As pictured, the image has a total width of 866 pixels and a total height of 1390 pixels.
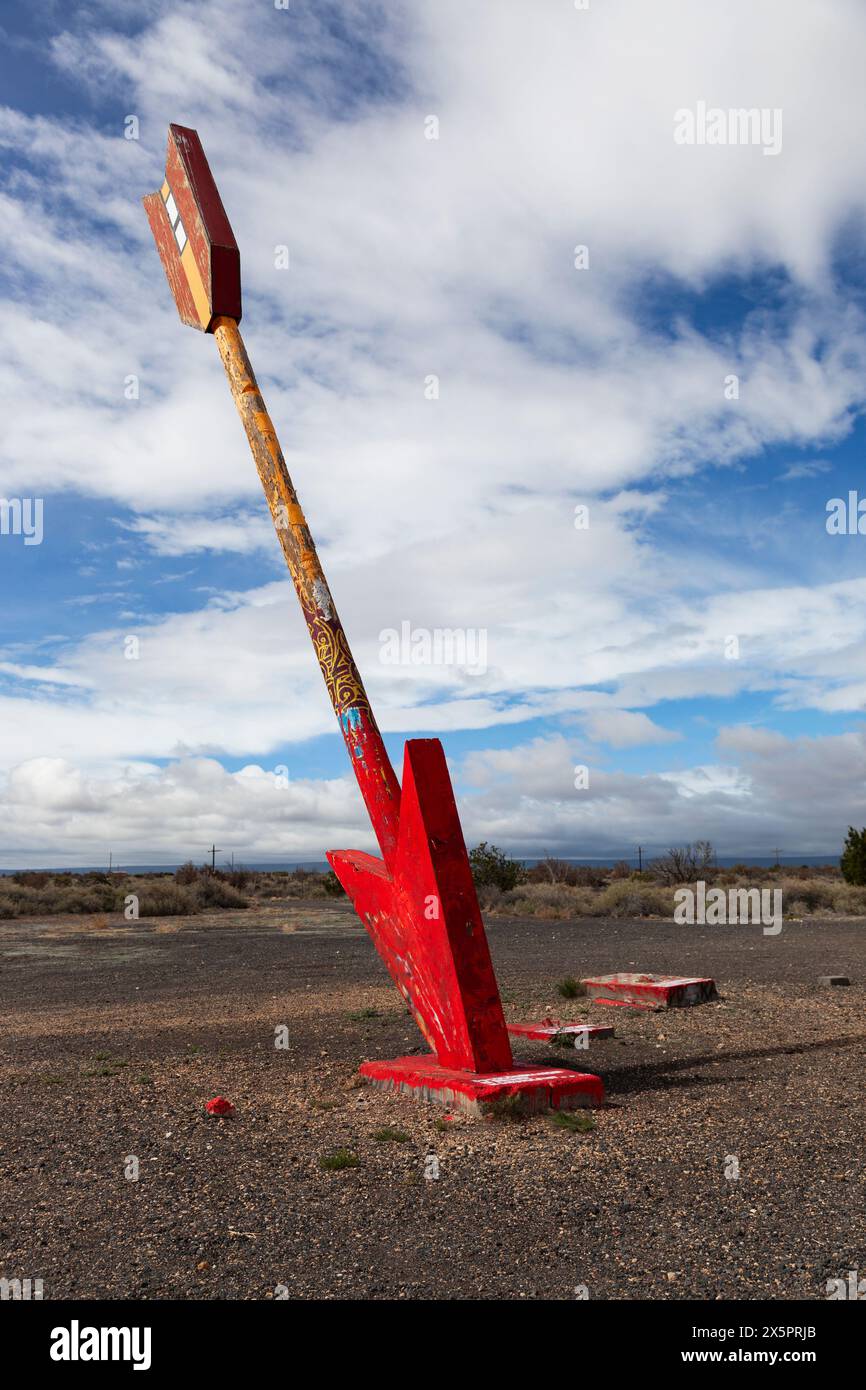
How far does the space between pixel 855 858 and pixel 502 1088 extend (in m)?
28.4

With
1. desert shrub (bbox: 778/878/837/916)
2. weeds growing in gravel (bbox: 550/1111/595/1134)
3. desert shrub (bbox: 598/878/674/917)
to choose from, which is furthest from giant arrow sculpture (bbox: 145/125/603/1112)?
desert shrub (bbox: 778/878/837/916)

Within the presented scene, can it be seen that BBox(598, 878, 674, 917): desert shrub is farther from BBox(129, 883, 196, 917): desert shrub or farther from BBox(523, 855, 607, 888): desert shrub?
BBox(523, 855, 607, 888): desert shrub

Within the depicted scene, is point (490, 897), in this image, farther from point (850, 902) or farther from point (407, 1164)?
point (407, 1164)

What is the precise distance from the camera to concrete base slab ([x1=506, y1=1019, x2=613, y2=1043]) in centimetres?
739

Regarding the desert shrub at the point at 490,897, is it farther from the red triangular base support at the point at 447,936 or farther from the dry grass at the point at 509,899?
the red triangular base support at the point at 447,936

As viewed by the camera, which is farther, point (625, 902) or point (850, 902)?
point (850, 902)

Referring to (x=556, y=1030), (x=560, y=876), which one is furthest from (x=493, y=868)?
(x=556, y=1030)

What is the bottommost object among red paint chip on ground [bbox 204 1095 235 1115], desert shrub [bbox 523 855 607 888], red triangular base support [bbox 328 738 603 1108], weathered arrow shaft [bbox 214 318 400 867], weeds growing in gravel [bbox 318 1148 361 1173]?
desert shrub [bbox 523 855 607 888]

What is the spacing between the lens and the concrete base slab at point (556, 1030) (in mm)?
7387

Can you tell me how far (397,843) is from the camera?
5965 mm

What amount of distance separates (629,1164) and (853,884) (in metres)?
29.1

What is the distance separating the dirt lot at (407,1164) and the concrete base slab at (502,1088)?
0.11 m

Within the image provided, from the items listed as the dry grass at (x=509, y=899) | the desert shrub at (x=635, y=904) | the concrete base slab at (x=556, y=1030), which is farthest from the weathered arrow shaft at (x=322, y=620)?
the desert shrub at (x=635, y=904)

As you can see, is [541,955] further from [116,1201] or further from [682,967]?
[116,1201]
